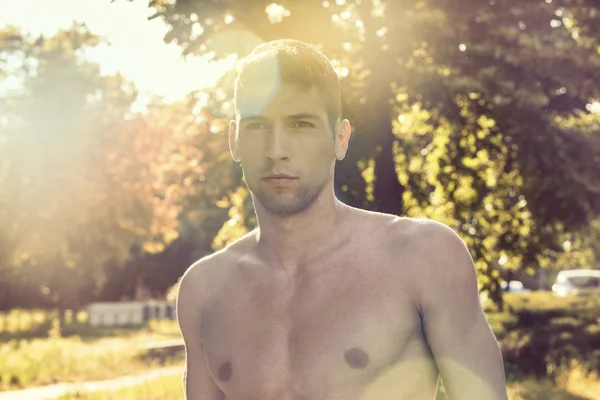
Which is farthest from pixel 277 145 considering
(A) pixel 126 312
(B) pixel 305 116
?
(A) pixel 126 312

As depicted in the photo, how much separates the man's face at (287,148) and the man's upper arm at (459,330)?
0.50 m

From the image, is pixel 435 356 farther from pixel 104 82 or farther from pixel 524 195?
pixel 104 82

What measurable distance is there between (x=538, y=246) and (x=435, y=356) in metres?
16.0

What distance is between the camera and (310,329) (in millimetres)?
3367

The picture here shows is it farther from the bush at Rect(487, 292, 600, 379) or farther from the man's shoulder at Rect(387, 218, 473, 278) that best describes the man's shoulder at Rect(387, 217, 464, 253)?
the bush at Rect(487, 292, 600, 379)

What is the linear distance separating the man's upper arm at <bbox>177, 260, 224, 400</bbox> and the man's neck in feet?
1.18

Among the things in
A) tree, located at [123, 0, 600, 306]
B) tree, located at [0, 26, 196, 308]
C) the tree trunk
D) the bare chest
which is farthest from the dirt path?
the bare chest

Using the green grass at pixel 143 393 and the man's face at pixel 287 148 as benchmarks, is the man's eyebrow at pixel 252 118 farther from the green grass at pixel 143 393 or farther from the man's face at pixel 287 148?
the green grass at pixel 143 393

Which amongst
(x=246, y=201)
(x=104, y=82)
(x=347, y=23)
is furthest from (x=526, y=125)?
(x=104, y=82)

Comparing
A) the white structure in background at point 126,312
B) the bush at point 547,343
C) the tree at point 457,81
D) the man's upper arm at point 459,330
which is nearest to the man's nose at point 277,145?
the man's upper arm at point 459,330

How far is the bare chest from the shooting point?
10.7 feet

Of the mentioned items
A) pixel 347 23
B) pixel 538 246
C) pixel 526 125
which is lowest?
pixel 538 246

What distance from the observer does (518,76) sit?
517 inches

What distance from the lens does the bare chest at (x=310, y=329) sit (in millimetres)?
3260
